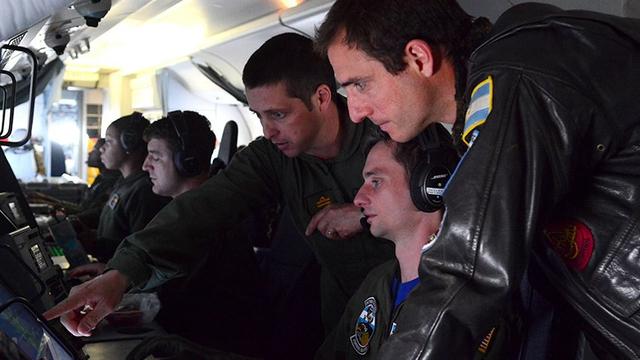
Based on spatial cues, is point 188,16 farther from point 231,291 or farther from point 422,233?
point 422,233

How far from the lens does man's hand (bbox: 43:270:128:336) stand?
1594 mm

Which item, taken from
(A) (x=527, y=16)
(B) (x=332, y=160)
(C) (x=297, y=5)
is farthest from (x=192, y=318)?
Result: (C) (x=297, y=5)

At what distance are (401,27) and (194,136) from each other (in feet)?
6.69

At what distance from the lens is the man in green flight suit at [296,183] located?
6.66 ft

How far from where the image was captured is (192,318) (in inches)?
104

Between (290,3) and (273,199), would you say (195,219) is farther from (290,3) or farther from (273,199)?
(290,3)

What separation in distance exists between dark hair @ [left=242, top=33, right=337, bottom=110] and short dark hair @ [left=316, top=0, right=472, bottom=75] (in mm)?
841

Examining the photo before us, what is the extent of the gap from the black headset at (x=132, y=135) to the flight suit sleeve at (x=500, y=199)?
11.0ft

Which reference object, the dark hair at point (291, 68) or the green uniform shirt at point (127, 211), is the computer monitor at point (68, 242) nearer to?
the green uniform shirt at point (127, 211)

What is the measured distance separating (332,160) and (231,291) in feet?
2.61

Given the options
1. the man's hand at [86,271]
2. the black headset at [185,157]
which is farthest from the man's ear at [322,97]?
the man's hand at [86,271]

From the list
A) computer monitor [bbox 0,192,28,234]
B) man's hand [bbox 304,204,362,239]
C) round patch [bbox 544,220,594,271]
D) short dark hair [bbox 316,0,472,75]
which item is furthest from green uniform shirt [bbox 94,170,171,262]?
round patch [bbox 544,220,594,271]

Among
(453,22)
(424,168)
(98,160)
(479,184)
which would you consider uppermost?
(453,22)

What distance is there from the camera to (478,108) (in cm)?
98
